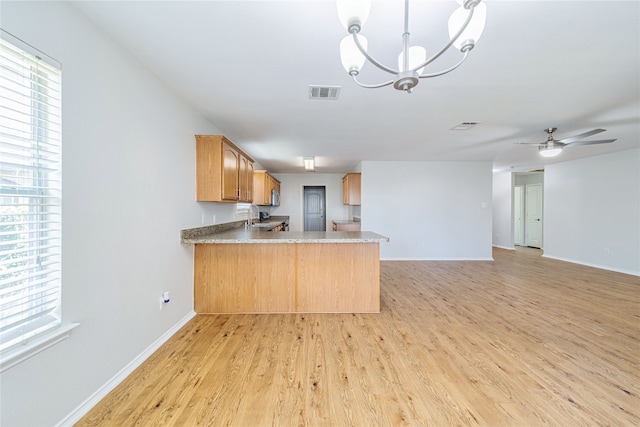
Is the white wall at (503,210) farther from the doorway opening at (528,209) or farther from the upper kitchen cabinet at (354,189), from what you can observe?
the upper kitchen cabinet at (354,189)

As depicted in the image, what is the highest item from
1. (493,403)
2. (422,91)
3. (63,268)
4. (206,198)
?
(422,91)

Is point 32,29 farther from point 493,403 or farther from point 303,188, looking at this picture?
point 303,188

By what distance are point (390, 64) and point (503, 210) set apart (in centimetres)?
754

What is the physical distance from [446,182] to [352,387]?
538 cm

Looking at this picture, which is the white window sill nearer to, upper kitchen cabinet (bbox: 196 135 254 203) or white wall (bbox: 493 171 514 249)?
upper kitchen cabinet (bbox: 196 135 254 203)

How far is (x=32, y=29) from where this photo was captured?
1.17 metres

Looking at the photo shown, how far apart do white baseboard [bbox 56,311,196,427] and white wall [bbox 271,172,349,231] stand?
5.42 m

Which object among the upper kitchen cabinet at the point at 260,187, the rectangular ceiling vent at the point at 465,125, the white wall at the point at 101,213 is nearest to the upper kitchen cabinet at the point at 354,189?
the upper kitchen cabinet at the point at 260,187

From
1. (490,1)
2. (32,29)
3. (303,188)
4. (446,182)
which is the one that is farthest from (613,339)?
(303,188)

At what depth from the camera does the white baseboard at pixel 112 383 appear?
1.35 meters

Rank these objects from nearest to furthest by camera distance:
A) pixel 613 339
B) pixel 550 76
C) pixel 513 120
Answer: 1. pixel 550 76
2. pixel 613 339
3. pixel 513 120

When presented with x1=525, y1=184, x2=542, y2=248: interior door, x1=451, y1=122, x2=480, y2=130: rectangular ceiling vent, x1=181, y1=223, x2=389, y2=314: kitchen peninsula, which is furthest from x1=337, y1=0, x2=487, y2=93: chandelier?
x1=525, y1=184, x2=542, y2=248: interior door

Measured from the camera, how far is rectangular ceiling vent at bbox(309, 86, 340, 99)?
2.25 metres

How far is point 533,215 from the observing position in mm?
7680
